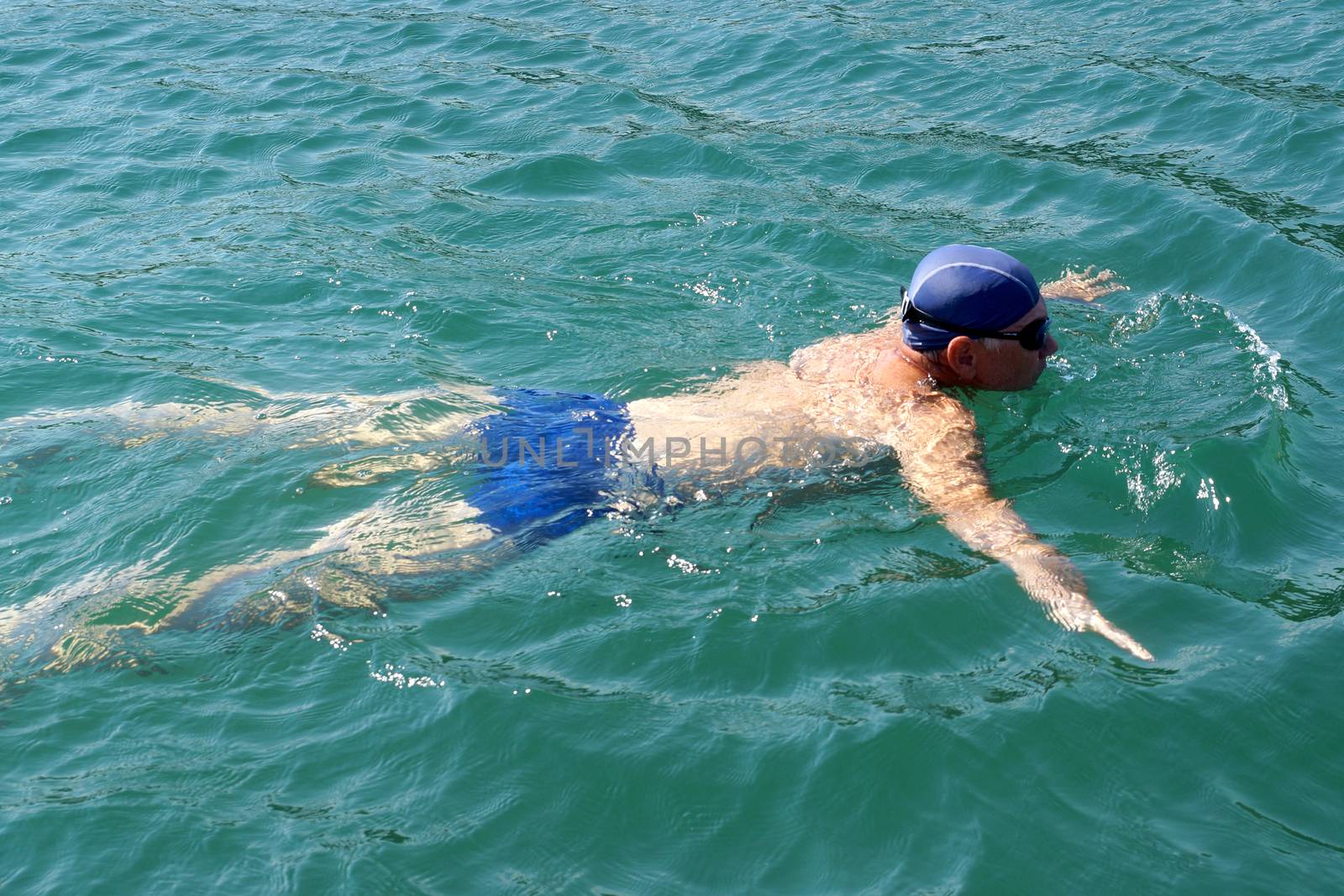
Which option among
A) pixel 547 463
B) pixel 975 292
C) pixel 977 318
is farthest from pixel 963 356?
pixel 547 463

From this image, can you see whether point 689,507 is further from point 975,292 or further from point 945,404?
point 975,292

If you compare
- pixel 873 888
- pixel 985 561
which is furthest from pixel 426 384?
pixel 873 888

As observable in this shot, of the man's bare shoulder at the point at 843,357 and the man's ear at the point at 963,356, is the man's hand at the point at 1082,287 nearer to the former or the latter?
the man's bare shoulder at the point at 843,357

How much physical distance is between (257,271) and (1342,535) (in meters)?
6.67

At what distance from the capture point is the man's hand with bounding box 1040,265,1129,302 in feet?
23.0

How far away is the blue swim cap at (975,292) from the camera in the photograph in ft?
16.4

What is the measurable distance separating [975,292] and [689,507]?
1.58 metres

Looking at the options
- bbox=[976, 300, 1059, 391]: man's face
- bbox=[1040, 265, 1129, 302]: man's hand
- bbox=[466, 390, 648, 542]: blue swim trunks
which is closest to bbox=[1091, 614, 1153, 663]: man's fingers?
bbox=[976, 300, 1059, 391]: man's face

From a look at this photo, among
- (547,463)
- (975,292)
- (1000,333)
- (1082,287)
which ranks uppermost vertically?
(975,292)

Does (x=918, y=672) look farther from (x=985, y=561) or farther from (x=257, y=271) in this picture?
(x=257, y=271)

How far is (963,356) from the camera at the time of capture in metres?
5.11

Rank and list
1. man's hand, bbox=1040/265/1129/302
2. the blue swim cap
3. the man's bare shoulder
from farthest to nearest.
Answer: man's hand, bbox=1040/265/1129/302 < the man's bare shoulder < the blue swim cap

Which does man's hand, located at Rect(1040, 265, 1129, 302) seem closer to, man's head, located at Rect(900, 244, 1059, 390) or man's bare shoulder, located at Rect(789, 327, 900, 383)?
man's bare shoulder, located at Rect(789, 327, 900, 383)

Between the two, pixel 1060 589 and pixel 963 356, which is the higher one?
pixel 963 356
